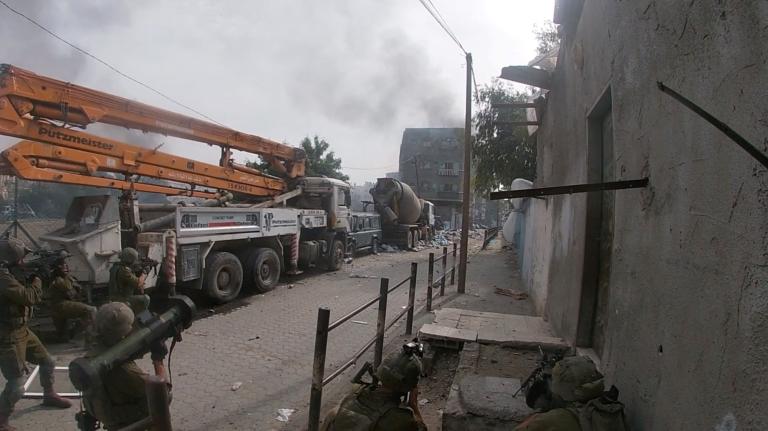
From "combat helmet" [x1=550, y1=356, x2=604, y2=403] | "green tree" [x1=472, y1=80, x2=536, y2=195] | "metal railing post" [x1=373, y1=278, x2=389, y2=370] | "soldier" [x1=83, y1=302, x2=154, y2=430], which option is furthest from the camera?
"green tree" [x1=472, y1=80, x2=536, y2=195]

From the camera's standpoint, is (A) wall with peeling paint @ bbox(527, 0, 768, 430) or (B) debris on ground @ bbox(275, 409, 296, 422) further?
(B) debris on ground @ bbox(275, 409, 296, 422)

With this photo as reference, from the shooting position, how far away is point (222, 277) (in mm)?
7559

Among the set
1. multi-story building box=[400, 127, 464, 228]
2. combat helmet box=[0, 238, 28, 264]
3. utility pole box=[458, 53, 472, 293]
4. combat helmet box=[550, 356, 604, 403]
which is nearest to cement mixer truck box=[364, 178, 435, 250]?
utility pole box=[458, 53, 472, 293]

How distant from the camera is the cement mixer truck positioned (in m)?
18.1

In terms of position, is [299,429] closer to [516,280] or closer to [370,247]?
[516,280]

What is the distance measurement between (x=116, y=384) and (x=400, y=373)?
1398 mm

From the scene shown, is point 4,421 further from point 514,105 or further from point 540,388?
point 514,105

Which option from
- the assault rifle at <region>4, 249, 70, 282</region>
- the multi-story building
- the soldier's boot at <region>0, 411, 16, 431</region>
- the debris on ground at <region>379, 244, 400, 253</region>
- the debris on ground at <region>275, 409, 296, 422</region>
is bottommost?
the debris on ground at <region>275, 409, 296, 422</region>

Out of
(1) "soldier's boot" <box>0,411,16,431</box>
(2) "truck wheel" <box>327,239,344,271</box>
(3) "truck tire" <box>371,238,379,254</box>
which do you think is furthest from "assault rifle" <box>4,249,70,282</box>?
(3) "truck tire" <box>371,238,379,254</box>

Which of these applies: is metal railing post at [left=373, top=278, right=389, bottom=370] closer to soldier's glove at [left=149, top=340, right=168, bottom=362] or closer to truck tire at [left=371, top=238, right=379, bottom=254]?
soldier's glove at [left=149, top=340, right=168, bottom=362]

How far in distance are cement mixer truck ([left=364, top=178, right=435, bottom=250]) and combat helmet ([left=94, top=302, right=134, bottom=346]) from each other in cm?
1577

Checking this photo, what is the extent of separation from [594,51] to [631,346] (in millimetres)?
2292

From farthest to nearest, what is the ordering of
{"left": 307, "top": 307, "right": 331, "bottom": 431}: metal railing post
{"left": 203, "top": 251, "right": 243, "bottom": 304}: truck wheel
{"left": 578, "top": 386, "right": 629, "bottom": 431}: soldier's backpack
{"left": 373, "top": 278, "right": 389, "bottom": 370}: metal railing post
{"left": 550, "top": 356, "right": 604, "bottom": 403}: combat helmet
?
{"left": 203, "top": 251, "right": 243, "bottom": 304}: truck wheel → {"left": 373, "top": 278, "right": 389, "bottom": 370}: metal railing post → {"left": 307, "top": 307, "right": 331, "bottom": 431}: metal railing post → {"left": 550, "top": 356, "right": 604, "bottom": 403}: combat helmet → {"left": 578, "top": 386, "right": 629, "bottom": 431}: soldier's backpack

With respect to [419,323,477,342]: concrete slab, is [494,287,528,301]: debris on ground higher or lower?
lower
